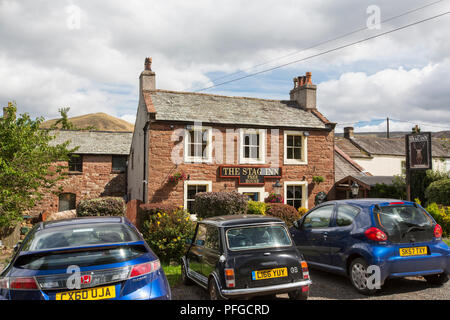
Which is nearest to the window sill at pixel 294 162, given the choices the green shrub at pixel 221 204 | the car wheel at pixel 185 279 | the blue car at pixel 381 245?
the green shrub at pixel 221 204

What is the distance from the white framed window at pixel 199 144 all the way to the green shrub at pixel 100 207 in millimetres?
4047

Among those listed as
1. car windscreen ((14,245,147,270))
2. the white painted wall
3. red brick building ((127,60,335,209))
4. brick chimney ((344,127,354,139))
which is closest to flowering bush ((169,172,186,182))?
red brick building ((127,60,335,209))

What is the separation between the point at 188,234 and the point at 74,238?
16.1 feet

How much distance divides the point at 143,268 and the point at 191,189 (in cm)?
1333

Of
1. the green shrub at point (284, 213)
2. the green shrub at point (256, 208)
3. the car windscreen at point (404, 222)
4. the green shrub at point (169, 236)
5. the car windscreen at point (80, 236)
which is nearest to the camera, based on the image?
the car windscreen at point (80, 236)

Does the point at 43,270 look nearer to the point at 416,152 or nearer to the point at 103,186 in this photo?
the point at 416,152

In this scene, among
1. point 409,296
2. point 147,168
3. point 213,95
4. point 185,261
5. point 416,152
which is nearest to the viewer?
point 409,296

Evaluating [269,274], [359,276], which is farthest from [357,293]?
[269,274]

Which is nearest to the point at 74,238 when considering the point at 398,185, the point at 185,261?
the point at 185,261

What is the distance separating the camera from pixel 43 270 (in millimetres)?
3965

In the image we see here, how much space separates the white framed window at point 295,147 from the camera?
1931cm

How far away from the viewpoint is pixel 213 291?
225 inches

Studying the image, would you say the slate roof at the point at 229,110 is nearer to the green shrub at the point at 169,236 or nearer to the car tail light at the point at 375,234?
the green shrub at the point at 169,236

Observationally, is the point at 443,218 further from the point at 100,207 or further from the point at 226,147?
the point at 100,207
